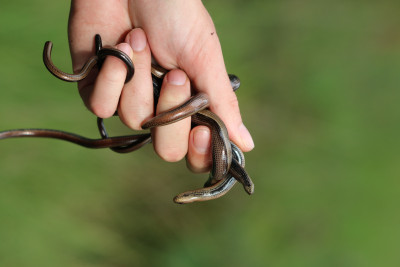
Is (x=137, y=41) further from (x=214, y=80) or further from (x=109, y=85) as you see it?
(x=214, y=80)

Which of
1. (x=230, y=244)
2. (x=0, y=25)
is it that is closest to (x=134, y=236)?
(x=230, y=244)

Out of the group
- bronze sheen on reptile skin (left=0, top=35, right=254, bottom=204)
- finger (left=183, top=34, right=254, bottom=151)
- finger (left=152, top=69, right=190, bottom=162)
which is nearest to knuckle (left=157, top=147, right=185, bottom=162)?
finger (left=152, top=69, right=190, bottom=162)

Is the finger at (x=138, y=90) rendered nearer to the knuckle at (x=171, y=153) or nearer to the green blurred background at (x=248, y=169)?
the knuckle at (x=171, y=153)

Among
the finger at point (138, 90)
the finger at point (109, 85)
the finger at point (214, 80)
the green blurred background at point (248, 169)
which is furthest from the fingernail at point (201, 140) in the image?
the green blurred background at point (248, 169)

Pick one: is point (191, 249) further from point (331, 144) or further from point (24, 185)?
point (331, 144)

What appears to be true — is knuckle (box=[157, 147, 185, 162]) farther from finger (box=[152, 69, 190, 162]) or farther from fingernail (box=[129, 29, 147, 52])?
fingernail (box=[129, 29, 147, 52])
